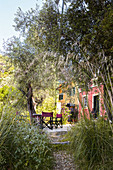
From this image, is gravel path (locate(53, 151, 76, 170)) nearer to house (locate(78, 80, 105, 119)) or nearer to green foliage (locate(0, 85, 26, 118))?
house (locate(78, 80, 105, 119))

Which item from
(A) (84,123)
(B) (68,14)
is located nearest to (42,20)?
(B) (68,14)

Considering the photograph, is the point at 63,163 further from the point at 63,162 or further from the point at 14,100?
the point at 14,100

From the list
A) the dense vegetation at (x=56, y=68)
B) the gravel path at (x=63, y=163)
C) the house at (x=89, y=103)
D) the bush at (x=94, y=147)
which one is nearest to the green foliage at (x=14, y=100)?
the dense vegetation at (x=56, y=68)

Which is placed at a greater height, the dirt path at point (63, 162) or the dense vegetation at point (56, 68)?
the dense vegetation at point (56, 68)

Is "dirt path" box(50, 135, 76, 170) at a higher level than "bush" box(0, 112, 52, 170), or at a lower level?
lower

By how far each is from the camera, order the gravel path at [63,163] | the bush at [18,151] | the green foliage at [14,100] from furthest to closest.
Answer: the gravel path at [63,163] → the bush at [18,151] → the green foliage at [14,100]

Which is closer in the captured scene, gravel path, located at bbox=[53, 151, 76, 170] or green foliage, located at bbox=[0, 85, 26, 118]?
green foliage, located at bbox=[0, 85, 26, 118]

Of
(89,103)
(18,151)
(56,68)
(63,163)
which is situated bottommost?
(63,163)

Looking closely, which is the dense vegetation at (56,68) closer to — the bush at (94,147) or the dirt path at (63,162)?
the bush at (94,147)

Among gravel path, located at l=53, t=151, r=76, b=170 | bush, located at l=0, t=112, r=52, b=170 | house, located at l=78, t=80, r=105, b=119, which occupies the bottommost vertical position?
gravel path, located at l=53, t=151, r=76, b=170

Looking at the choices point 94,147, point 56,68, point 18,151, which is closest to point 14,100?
point 18,151

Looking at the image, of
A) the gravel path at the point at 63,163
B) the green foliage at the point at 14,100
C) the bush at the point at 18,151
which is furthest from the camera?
the gravel path at the point at 63,163

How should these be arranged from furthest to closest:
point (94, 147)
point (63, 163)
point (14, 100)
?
point (63, 163), point (94, 147), point (14, 100)

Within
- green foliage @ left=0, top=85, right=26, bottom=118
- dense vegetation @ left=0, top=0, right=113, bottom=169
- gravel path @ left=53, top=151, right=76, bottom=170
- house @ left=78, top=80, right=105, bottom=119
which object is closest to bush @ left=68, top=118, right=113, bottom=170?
dense vegetation @ left=0, top=0, right=113, bottom=169
